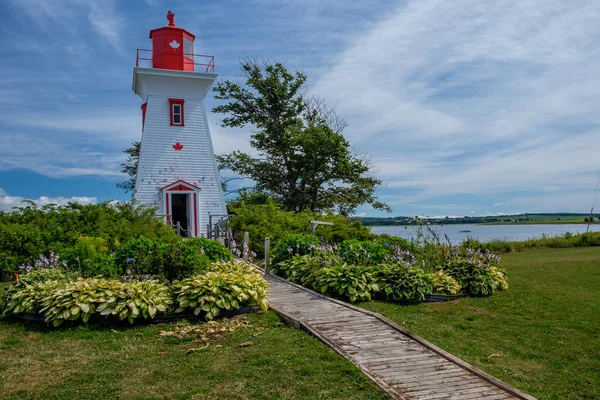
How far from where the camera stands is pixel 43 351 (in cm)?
652

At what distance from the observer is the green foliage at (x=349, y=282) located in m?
9.00

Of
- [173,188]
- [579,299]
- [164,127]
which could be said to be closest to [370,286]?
[579,299]

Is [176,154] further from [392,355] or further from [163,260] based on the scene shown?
[392,355]

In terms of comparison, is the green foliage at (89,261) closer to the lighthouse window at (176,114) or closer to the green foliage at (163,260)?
the green foliage at (163,260)

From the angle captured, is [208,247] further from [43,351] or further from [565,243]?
[565,243]

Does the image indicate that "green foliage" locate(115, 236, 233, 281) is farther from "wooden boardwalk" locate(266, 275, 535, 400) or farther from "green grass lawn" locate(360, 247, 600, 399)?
"green grass lawn" locate(360, 247, 600, 399)

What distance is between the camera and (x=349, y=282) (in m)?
9.20

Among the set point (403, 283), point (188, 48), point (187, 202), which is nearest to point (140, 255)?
point (403, 283)

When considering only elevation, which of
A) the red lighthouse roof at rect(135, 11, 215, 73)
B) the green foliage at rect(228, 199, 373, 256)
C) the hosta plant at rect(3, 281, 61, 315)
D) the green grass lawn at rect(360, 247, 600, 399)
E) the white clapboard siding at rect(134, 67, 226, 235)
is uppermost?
the red lighthouse roof at rect(135, 11, 215, 73)

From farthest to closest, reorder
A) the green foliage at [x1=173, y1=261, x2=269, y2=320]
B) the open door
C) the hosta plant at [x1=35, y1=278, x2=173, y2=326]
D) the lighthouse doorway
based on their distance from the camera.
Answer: the lighthouse doorway → the open door → the green foliage at [x1=173, y1=261, x2=269, y2=320] → the hosta plant at [x1=35, y1=278, x2=173, y2=326]

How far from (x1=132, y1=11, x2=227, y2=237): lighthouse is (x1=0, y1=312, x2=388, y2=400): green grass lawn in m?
13.6

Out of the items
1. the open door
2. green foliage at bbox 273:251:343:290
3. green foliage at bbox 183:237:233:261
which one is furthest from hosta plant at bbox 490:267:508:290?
the open door

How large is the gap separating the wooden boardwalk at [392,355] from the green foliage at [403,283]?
1.24m

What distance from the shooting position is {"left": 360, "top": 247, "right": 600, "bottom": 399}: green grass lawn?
5.84 meters
